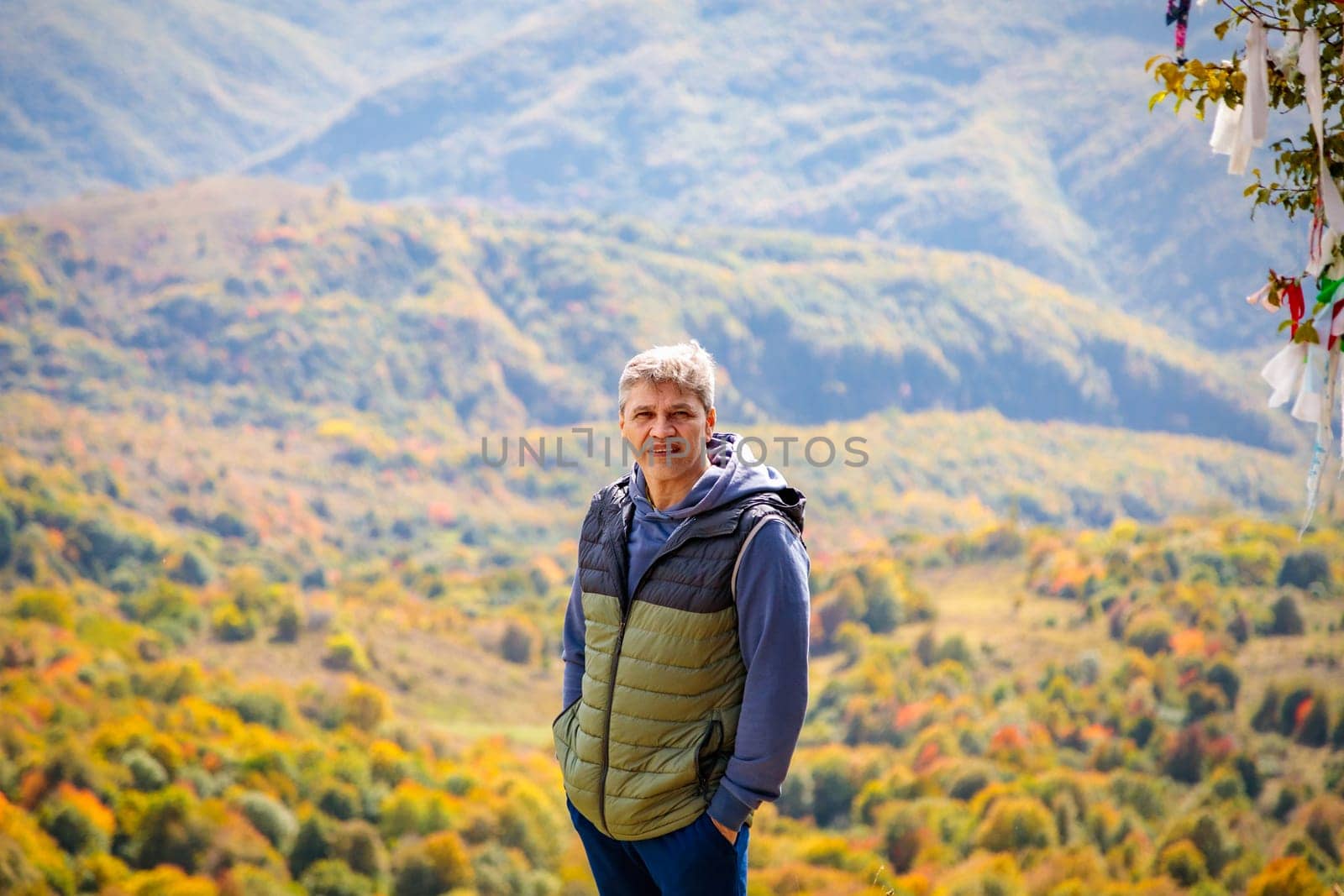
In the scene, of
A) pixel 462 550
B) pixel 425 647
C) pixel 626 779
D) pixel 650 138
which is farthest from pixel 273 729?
pixel 650 138

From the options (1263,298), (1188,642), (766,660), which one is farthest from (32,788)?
(1263,298)

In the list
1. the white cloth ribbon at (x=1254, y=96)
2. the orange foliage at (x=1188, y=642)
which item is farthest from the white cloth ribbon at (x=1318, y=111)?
the orange foliage at (x=1188, y=642)

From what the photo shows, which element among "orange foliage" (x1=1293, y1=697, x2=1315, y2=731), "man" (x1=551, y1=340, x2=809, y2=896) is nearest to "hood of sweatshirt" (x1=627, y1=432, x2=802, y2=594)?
"man" (x1=551, y1=340, x2=809, y2=896)

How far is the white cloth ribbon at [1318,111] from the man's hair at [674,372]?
147 cm

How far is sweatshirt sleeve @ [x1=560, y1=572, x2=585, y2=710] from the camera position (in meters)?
3.48

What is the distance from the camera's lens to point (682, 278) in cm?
13488

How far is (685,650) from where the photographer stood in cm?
304

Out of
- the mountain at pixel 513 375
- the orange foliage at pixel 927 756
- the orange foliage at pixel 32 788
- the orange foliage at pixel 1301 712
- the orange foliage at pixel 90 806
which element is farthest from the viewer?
the mountain at pixel 513 375

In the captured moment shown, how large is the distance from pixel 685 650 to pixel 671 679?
0.08 meters

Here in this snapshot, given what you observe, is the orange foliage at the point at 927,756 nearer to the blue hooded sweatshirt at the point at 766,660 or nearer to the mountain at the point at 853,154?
the blue hooded sweatshirt at the point at 766,660

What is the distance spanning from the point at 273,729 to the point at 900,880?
80.9 ft

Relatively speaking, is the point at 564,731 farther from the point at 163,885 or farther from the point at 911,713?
the point at 911,713

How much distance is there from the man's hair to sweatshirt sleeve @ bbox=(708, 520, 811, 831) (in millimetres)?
434

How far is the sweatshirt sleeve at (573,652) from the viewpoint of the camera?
3480mm
